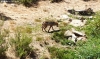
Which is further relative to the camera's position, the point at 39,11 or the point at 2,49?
the point at 39,11

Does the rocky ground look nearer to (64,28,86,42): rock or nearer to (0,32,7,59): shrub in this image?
(64,28,86,42): rock

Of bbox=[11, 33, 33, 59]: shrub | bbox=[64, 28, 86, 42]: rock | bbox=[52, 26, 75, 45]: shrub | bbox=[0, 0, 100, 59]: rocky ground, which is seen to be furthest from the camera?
bbox=[0, 0, 100, 59]: rocky ground

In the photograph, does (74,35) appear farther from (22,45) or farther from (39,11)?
(39,11)

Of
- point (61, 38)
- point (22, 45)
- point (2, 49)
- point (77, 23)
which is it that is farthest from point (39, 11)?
point (2, 49)

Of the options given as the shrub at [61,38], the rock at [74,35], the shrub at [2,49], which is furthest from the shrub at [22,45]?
the rock at [74,35]

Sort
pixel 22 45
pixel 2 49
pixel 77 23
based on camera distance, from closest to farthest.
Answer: pixel 2 49 < pixel 22 45 < pixel 77 23

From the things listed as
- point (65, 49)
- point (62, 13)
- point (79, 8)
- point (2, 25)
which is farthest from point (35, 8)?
point (65, 49)

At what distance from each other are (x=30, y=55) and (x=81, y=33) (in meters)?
2.70

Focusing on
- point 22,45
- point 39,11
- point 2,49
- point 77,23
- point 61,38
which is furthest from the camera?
point 39,11

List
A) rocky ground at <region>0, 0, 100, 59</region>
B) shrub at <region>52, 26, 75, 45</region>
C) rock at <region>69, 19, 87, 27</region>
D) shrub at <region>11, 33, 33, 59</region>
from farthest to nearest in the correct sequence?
1. rock at <region>69, 19, 87, 27</region>
2. rocky ground at <region>0, 0, 100, 59</region>
3. shrub at <region>52, 26, 75, 45</region>
4. shrub at <region>11, 33, 33, 59</region>

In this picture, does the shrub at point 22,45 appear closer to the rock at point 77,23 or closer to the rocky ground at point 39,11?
the rocky ground at point 39,11

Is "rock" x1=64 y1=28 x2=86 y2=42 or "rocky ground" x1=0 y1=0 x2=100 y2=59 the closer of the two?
"rock" x1=64 y1=28 x2=86 y2=42

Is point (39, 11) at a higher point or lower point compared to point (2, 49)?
lower

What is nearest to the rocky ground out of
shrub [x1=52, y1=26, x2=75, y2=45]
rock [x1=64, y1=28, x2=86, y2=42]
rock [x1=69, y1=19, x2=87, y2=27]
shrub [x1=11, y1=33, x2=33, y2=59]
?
shrub [x1=52, y1=26, x2=75, y2=45]
